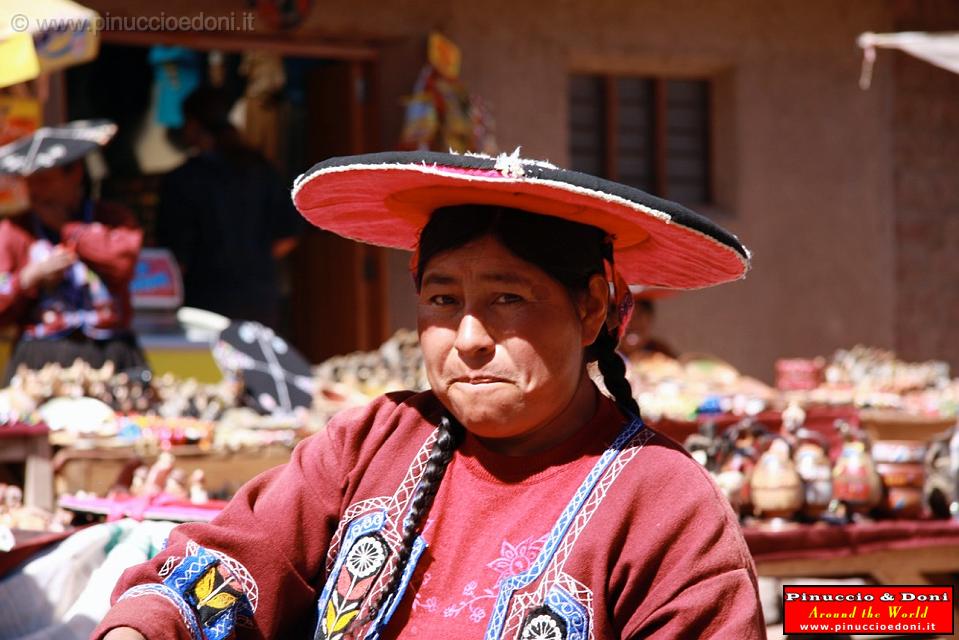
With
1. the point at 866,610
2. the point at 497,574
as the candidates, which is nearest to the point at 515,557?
the point at 497,574

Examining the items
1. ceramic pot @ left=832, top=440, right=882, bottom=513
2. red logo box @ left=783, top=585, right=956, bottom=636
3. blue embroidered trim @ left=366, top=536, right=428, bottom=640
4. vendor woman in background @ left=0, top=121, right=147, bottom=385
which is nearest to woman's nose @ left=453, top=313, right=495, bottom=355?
blue embroidered trim @ left=366, top=536, right=428, bottom=640

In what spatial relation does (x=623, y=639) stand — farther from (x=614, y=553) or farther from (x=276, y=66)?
(x=276, y=66)

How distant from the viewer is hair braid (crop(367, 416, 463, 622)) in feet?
8.14

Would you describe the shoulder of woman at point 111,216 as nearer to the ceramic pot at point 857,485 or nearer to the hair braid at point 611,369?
the ceramic pot at point 857,485

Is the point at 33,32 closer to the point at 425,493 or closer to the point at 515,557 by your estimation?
the point at 425,493

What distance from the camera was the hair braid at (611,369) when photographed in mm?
2662

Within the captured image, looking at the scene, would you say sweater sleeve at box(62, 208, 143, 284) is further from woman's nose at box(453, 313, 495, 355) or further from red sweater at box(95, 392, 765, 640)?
woman's nose at box(453, 313, 495, 355)

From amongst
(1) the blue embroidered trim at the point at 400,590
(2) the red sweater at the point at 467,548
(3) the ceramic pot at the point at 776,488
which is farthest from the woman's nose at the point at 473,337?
(3) the ceramic pot at the point at 776,488

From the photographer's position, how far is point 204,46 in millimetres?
8227

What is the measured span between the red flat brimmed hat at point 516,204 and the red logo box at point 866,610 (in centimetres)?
83

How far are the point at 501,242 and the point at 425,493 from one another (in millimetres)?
445

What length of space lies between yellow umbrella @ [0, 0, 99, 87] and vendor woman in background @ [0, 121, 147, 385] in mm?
380

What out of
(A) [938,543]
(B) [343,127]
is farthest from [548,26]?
(A) [938,543]

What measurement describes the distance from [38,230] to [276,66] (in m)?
3.49
